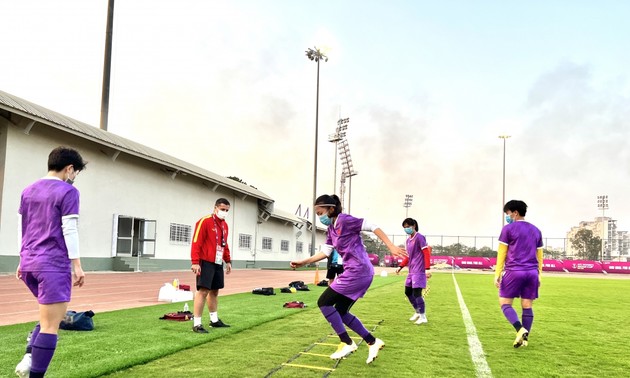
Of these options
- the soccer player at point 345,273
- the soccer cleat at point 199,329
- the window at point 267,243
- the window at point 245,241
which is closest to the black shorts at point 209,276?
the soccer cleat at point 199,329

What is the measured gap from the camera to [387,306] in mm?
12742

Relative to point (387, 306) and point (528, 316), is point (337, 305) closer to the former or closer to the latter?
point (528, 316)

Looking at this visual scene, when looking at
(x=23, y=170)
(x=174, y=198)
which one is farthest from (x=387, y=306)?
(x=174, y=198)

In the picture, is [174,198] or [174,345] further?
[174,198]

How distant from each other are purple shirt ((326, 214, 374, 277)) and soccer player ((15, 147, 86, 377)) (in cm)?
286

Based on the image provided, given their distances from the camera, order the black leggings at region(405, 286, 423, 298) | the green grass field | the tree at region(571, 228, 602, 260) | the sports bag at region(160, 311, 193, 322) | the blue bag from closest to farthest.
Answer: the green grass field
the blue bag
the sports bag at region(160, 311, 193, 322)
the black leggings at region(405, 286, 423, 298)
the tree at region(571, 228, 602, 260)

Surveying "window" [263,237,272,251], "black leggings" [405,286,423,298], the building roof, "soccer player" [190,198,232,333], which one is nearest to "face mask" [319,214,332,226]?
"soccer player" [190,198,232,333]

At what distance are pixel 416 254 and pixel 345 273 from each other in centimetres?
394

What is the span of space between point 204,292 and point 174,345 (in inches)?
48.2

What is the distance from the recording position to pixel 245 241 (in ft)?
137

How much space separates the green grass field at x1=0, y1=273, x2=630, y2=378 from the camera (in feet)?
17.5

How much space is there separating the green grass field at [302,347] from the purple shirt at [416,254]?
3.62 ft

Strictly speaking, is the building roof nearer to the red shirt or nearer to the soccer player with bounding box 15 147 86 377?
the red shirt

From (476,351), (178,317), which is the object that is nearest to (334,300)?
(476,351)
